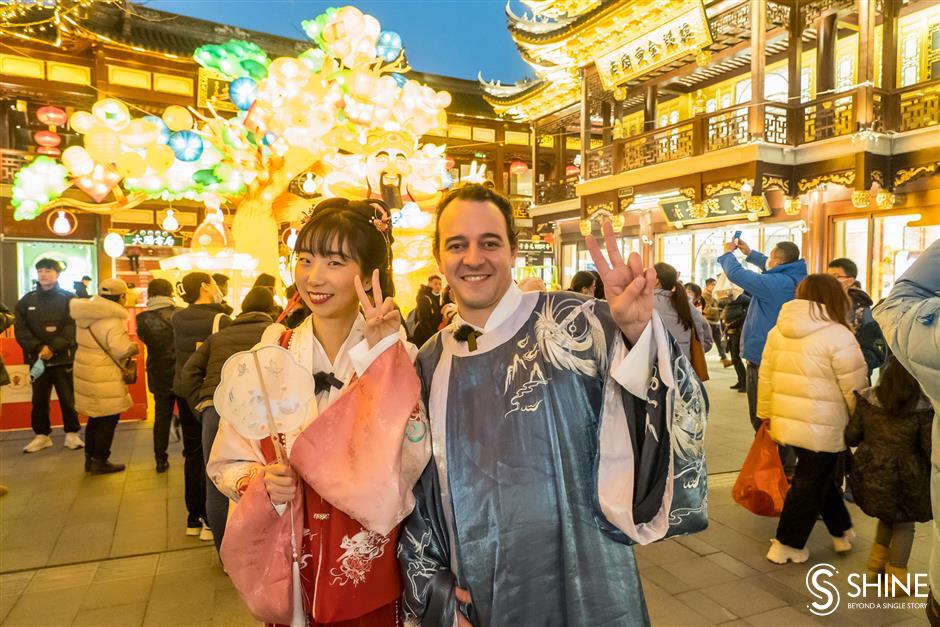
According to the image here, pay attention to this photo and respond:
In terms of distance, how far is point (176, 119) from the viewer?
30.0ft

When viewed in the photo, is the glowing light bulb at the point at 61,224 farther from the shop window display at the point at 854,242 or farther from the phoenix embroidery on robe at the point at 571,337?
the shop window display at the point at 854,242

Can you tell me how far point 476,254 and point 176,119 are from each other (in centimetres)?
936

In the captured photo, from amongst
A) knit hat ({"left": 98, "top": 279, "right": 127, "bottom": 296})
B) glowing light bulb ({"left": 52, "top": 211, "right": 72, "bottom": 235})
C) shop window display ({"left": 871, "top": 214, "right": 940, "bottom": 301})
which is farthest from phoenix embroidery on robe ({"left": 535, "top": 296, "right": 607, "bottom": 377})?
glowing light bulb ({"left": 52, "top": 211, "right": 72, "bottom": 235})

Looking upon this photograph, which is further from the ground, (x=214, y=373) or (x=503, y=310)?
(x=503, y=310)

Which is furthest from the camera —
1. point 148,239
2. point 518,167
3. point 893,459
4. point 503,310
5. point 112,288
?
point 518,167

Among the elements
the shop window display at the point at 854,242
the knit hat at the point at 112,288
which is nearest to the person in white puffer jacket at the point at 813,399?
the knit hat at the point at 112,288

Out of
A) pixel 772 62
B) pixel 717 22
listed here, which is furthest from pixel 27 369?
pixel 772 62

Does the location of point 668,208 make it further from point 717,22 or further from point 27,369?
point 27,369

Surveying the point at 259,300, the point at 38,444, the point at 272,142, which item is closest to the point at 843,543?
the point at 259,300

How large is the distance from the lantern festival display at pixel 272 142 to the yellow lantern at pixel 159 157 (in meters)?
0.02

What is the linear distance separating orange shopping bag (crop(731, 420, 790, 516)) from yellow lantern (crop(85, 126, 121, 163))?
9617mm

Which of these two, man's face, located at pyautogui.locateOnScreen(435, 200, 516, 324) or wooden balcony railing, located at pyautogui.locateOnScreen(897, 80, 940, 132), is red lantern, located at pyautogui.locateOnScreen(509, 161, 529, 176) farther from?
man's face, located at pyautogui.locateOnScreen(435, 200, 516, 324)

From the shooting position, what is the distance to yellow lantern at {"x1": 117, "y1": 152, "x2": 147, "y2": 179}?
9086 millimetres

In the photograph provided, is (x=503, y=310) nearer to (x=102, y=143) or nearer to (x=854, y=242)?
(x=102, y=143)
